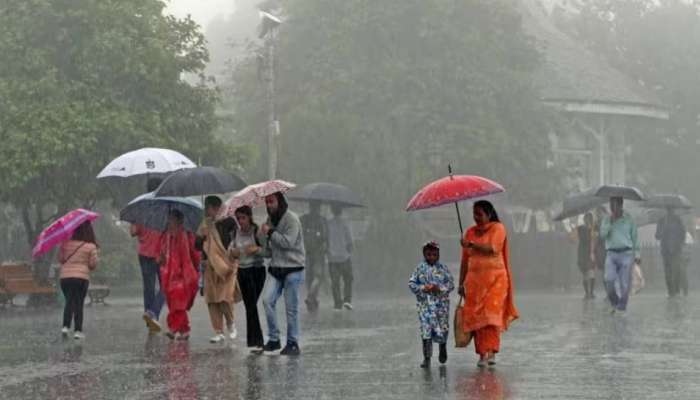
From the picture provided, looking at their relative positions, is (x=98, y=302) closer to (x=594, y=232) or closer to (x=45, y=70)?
(x=45, y=70)

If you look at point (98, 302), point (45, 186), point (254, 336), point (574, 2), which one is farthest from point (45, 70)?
point (574, 2)

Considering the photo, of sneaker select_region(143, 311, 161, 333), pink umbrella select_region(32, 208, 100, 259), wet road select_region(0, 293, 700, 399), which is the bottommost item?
wet road select_region(0, 293, 700, 399)

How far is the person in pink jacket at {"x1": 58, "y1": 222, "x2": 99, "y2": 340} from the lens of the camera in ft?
60.6

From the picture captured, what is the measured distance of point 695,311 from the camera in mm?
24812

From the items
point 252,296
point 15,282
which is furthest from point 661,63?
point 252,296

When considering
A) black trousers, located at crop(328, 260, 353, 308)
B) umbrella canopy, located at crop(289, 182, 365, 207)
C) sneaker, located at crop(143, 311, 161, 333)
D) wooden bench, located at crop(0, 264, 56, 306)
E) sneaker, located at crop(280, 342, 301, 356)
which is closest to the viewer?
sneaker, located at crop(280, 342, 301, 356)

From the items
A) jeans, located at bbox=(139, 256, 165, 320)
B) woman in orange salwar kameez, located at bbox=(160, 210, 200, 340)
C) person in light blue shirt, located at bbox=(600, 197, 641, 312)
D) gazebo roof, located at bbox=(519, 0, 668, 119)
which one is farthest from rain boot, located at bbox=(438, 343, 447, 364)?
gazebo roof, located at bbox=(519, 0, 668, 119)

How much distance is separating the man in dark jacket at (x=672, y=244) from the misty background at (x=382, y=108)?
8.18 metres

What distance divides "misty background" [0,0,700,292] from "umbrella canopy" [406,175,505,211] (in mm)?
11467

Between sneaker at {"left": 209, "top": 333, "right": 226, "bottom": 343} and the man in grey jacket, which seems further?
sneaker at {"left": 209, "top": 333, "right": 226, "bottom": 343}

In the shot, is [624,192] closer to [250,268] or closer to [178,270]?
[178,270]

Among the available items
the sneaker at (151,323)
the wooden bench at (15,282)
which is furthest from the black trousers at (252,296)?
the wooden bench at (15,282)

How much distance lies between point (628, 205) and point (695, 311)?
81.9 feet

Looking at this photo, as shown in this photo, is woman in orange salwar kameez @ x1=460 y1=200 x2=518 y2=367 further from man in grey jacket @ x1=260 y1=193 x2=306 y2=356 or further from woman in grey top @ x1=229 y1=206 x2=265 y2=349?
woman in grey top @ x1=229 y1=206 x2=265 y2=349
